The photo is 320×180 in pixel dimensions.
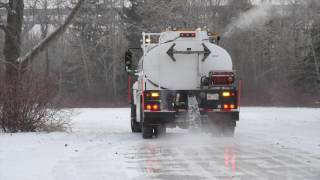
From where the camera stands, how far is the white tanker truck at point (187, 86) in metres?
16.8

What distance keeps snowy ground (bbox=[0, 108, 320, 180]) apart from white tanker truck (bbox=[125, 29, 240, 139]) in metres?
0.52

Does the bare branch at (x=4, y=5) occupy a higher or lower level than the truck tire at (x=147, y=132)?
higher

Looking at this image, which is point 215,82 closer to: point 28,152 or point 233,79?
point 233,79

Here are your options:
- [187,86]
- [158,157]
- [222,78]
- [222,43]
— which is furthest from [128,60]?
[222,43]

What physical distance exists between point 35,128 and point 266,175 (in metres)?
9.39

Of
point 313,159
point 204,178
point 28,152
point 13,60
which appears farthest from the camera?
point 13,60

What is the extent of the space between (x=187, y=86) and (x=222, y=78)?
3.40 ft

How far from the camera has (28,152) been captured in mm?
13242

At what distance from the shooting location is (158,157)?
12711mm

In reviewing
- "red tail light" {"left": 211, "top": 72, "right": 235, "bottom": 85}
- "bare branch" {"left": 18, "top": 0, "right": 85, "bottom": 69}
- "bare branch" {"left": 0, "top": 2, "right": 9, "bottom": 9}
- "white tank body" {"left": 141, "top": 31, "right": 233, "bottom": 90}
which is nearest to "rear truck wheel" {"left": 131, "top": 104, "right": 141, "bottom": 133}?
"white tank body" {"left": 141, "top": 31, "right": 233, "bottom": 90}

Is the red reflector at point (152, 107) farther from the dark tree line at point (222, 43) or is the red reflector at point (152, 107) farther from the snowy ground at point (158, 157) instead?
the dark tree line at point (222, 43)

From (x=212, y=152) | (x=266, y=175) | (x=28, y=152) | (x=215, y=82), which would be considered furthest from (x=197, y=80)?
(x=266, y=175)

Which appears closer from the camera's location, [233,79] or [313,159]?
[313,159]

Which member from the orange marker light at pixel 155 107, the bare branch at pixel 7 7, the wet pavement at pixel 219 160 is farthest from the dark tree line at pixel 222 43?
the wet pavement at pixel 219 160
